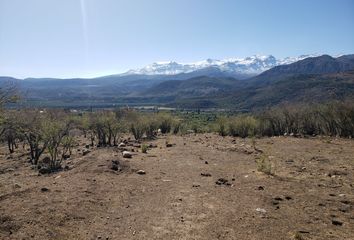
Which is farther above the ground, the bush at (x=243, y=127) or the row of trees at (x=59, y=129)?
the row of trees at (x=59, y=129)

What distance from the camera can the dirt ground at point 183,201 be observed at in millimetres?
13297

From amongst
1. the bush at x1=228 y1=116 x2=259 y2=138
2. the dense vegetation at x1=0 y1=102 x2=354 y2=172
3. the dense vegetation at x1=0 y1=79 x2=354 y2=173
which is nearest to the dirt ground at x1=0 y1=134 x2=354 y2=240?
the dense vegetation at x1=0 y1=102 x2=354 y2=172

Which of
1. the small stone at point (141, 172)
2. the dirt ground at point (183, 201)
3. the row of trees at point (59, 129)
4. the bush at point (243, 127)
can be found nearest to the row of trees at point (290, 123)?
the bush at point (243, 127)

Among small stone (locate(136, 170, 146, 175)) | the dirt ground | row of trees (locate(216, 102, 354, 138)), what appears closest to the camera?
the dirt ground

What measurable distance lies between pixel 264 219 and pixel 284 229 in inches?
45.9

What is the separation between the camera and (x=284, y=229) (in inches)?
535

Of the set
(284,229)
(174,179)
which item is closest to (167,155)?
(174,179)

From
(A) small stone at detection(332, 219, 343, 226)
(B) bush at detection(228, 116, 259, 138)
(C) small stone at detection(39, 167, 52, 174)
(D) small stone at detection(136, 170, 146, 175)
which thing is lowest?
(B) bush at detection(228, 116, 259, 138)

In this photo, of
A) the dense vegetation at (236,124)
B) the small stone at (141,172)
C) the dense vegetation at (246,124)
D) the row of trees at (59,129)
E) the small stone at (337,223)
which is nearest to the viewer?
the small stone at (337,223)

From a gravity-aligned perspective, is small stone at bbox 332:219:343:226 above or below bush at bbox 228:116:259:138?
above

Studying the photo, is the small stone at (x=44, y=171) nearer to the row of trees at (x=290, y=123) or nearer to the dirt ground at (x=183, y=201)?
the dirt ground at (x=183, y=201)

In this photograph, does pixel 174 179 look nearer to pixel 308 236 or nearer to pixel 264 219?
pixel 264 219

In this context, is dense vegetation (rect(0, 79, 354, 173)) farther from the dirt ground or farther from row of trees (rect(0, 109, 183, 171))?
the dirt ground

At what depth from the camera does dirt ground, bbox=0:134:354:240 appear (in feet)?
43.6
